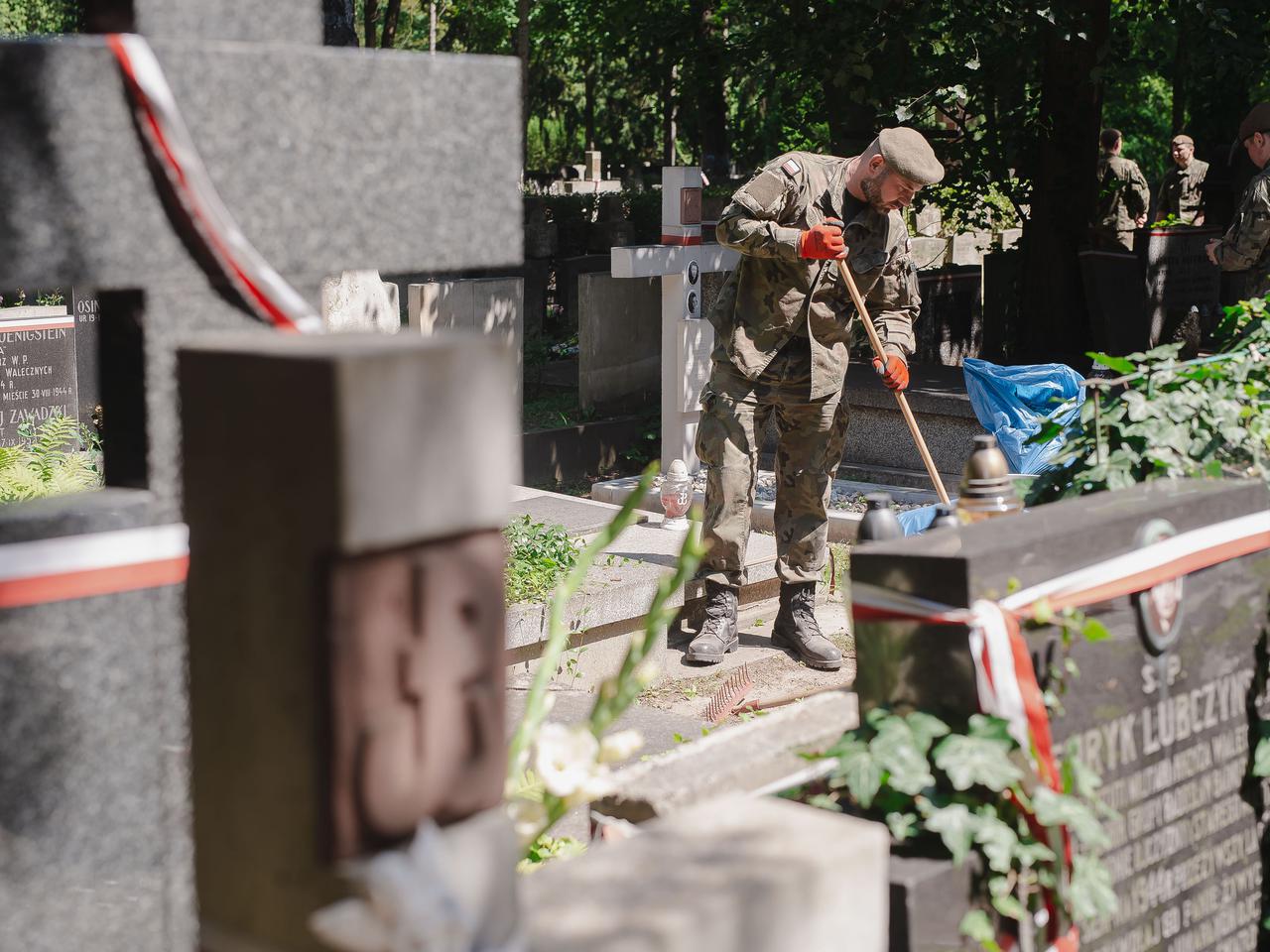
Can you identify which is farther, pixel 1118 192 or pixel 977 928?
pixel 1118 192

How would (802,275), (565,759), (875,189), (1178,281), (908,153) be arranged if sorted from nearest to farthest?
(565,759)
(908,153)
(875,189)
(802,275)
(1178,281)

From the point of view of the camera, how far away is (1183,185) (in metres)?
14.5

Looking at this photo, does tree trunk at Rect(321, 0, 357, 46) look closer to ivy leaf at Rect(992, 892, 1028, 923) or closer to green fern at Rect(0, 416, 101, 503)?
green fern at Rect(0, 416, 101, 503)

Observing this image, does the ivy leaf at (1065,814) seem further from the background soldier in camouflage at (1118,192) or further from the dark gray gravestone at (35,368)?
the background soldier in camouflage at (1118,192)

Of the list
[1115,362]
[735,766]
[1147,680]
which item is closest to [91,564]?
[735,766]

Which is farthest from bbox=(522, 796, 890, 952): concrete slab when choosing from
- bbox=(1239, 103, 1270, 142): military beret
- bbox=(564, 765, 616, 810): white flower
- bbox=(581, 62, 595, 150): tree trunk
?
bbox=(581, 62, 595, 150): tree trunk

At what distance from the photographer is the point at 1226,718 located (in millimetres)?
3227

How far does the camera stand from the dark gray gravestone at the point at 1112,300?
11.5m

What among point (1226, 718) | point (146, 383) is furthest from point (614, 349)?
point (146, 383)

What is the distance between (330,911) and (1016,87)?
977 cm

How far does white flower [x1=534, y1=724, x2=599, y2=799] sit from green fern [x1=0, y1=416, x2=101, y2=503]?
4.72 m

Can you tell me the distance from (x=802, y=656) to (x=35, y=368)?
21.7 ft

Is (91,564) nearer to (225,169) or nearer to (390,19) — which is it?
(225,169)

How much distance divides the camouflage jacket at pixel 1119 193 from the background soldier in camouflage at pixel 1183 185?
257 millimetres
